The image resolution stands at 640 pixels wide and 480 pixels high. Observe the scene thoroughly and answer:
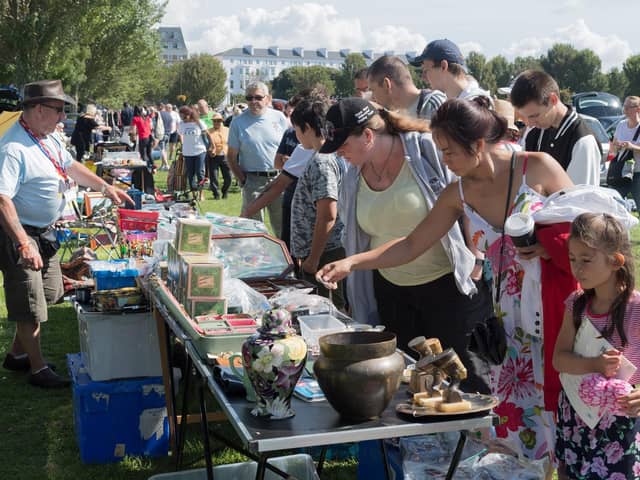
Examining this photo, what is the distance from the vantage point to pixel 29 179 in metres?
4.77

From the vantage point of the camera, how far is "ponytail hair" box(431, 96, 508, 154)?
111 inches

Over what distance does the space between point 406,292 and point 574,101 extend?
2060 centimetres

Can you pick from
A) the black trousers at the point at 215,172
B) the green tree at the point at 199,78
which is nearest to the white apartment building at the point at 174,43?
the green tree at the point at 199,78

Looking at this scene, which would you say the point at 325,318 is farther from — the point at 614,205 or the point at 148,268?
the point at 148,268

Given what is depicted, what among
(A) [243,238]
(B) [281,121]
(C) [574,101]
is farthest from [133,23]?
(A) [243,238]

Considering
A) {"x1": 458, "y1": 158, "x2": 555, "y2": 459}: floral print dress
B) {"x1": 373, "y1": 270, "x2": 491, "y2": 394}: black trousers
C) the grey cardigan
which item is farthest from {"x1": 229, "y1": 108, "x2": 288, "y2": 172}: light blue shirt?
{"x1": 458, "y1": 158, "x2": 555, "y2": 459}: floral print dress

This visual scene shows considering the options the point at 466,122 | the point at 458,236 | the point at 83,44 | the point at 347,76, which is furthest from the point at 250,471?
the point at 347,76

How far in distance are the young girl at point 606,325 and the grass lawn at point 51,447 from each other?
1.60m

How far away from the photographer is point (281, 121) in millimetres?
8531

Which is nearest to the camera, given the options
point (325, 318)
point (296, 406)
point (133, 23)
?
point (296, 406)

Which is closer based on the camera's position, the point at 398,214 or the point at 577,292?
the point at 577,292

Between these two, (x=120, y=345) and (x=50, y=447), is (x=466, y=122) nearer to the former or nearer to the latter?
(x=120, y=345)

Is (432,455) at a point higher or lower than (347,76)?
lower

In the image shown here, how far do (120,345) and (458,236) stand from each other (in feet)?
6.29
